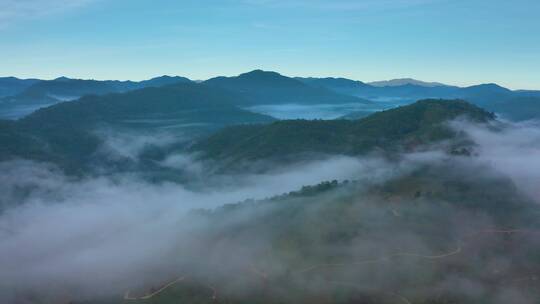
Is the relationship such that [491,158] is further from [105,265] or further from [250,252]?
[105,265]

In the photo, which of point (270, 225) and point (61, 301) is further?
point (270, 225)

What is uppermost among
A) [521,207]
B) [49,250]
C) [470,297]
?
[521,207]

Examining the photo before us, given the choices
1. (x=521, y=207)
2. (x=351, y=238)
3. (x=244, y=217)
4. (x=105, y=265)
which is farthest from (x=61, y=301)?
(x=521, y=207)

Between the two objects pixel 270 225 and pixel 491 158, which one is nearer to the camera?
pixel 270 225

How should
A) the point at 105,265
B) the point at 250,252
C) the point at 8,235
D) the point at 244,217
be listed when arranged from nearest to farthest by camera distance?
the point at 250,252 < the point at 105,265 < the point at 244,217 < the point at 8,235

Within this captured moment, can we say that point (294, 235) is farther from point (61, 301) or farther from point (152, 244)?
point (61, 301)

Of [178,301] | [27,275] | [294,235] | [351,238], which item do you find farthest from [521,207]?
[27,275]

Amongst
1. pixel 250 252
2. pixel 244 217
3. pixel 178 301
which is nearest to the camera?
pixel 178 301

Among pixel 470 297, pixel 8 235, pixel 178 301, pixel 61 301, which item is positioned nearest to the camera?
pixel 470 297

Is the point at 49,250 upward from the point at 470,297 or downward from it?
downward
